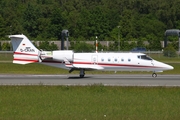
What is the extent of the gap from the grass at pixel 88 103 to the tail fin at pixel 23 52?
11.8 metres

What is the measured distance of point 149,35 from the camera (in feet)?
352

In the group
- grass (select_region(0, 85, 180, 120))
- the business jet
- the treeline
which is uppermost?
the treeline

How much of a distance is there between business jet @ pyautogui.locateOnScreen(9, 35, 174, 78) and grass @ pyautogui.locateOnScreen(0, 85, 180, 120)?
1103 cm

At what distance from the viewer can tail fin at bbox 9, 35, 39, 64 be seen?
4262 cm

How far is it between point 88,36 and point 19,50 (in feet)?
221

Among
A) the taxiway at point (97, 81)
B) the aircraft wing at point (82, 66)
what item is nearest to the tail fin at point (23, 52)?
the aircraft wing at point (82, 66)

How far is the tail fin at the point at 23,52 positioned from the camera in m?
42.6

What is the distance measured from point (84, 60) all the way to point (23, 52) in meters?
4.84

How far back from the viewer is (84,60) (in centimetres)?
4197

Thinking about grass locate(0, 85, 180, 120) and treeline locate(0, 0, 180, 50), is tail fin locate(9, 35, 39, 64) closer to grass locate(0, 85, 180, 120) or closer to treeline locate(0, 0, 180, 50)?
grass locate(0, 85, 180, 120)

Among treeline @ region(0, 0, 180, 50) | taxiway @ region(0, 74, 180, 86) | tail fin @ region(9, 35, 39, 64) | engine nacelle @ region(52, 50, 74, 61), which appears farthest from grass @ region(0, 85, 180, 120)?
treeline @ region(0, 0, 180, 50)

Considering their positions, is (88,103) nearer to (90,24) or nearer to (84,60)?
(84,60)

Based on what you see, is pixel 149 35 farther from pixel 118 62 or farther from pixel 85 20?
pixel 118 62

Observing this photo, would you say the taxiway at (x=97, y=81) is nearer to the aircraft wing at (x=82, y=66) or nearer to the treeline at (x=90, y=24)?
the aircraft wing at (x=82, y=66)
